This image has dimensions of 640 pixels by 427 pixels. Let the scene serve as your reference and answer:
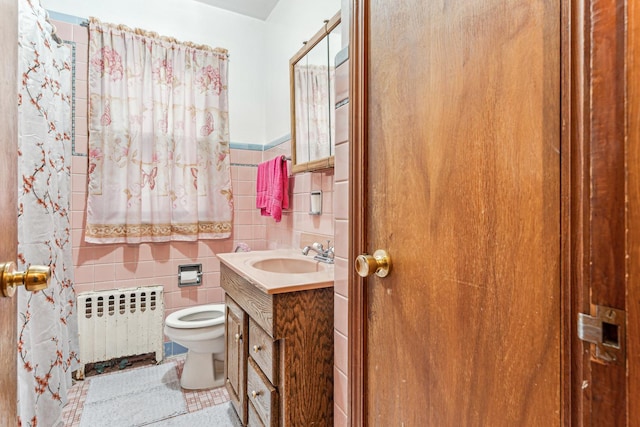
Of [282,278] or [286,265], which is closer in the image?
[282,278]

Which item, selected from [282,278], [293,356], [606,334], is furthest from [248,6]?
[606,334]

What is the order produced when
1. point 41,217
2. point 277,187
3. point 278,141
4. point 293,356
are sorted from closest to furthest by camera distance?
point 293,356, point 41,217, point 277,187, point 278,141

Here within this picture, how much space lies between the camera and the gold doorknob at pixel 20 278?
1.90 ft

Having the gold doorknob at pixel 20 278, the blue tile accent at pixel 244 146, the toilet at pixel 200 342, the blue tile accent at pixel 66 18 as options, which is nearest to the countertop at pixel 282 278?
the toilet at pixel 200 342

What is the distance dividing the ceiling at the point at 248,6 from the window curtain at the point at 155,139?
1.11 feet

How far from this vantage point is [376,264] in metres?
0.74

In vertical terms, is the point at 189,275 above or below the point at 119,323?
above

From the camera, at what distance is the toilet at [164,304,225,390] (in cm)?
186

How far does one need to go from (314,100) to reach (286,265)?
0.91 meters

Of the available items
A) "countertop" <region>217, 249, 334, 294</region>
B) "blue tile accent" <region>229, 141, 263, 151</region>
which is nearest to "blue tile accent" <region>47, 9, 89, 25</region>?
"blue tile accent" <region>229, 141, 263, 151</region>

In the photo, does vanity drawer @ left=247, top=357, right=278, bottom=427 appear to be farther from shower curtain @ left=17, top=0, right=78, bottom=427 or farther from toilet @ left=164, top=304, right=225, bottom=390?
shower curtain @ left=17, top=0, right=78, bottom=427

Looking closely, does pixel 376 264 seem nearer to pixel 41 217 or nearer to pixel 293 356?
pixel 293 356

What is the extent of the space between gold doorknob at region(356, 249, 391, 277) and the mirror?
0.93m

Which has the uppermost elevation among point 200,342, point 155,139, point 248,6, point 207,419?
point 248,6
